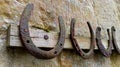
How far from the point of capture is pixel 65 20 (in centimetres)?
102

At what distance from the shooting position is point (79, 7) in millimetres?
1097

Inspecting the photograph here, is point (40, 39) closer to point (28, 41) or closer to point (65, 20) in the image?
point (28, 41)

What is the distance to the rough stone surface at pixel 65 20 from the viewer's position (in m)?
0.83

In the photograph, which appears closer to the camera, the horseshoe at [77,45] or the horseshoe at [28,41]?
the horseshoe at [28,41]

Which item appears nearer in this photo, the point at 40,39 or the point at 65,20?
the point at 40,39

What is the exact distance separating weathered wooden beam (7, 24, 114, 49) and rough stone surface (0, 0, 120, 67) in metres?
0.04

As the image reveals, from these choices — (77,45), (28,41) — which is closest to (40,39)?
(28,41)

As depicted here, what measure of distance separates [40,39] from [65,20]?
212 mm

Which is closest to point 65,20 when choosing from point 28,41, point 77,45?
point 77,45

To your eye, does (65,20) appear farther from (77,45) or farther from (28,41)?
(28,41)

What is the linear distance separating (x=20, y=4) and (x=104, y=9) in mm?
535

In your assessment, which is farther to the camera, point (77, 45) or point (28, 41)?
point (77, 45)

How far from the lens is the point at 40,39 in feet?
2.80

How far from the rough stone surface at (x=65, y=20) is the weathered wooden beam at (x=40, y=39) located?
0.15 feet
